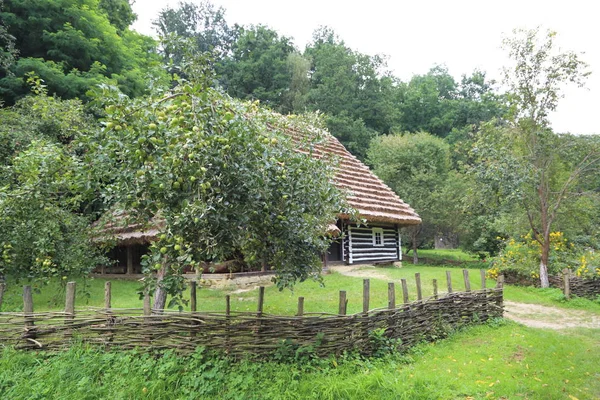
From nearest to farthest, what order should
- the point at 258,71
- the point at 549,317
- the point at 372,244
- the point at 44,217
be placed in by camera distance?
the point at 44,217
the point at 549,317
the point at 372,244
the point at 258,71

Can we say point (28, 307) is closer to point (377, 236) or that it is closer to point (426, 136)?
point (377, 236)

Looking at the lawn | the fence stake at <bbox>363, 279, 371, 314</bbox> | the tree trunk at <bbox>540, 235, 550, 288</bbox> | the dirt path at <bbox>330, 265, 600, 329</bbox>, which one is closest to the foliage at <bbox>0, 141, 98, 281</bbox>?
the lawn

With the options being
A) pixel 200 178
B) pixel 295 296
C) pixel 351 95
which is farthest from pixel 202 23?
pixel 200 178

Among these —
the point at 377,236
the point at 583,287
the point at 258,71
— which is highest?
the point at 258,71

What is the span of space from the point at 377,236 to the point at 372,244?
0.57 m

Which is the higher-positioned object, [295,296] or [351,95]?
[351,95]

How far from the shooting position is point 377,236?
15625mm

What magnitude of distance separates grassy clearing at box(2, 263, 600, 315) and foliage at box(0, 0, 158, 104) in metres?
6.60

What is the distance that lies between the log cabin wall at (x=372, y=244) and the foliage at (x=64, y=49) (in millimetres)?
9420

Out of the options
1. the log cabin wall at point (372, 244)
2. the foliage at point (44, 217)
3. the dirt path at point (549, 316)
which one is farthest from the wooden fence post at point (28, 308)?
the log cabin wall at point (372, 244)

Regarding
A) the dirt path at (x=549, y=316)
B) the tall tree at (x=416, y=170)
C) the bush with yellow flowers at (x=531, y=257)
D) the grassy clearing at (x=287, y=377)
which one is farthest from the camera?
the tall tree at (x=416, y=170)

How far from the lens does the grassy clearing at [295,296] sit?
7.42 m

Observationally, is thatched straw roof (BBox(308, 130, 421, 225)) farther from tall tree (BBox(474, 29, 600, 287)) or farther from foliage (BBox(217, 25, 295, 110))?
foliage (BBox(217, 25, 295, 110))

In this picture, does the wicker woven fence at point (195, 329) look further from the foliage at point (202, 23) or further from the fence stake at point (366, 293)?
the foliage at point (202, 23)
